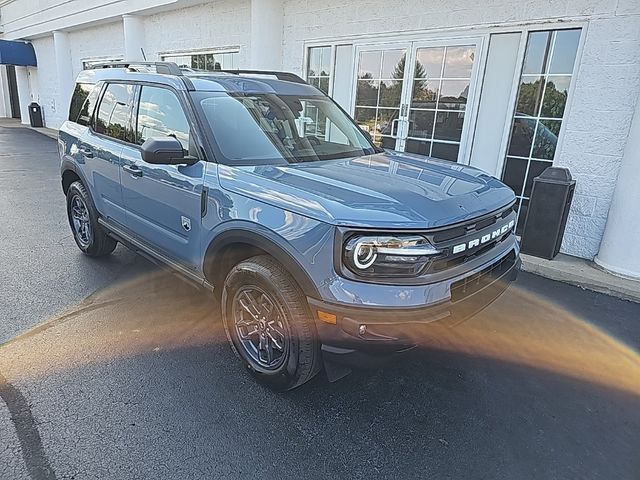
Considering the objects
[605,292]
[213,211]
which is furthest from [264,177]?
[605,292]

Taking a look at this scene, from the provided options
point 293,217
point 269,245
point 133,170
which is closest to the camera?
point 293,217

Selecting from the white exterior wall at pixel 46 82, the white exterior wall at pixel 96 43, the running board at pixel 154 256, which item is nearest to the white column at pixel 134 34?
the white exterior wall at pixel 96 43

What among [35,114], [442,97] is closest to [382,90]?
[442,97]

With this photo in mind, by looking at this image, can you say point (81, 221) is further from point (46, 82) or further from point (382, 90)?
point (46, 82)

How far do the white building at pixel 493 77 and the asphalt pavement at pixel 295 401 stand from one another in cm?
162

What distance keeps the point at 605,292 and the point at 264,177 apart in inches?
151

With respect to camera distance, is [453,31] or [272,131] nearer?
[272,131]

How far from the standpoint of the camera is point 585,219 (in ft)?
17.2

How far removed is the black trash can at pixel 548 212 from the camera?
4.99 m

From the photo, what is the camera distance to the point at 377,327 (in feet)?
7.26

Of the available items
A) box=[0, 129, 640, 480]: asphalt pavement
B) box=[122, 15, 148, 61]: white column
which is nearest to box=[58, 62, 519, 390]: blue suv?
box=[0, 129, 640, 480]: asphalt pavement

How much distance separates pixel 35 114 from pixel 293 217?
22.3 metres

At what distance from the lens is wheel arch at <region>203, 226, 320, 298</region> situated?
2424 millimetres

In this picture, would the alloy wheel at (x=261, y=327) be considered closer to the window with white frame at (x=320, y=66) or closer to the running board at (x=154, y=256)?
the running board at (x=154, y=256)
